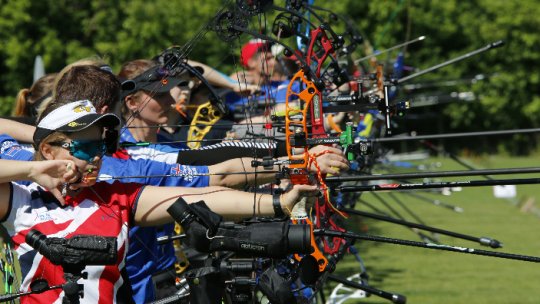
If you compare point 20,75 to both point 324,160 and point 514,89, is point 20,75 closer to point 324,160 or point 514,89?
point 514,89

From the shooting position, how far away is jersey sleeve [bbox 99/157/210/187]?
161 inches

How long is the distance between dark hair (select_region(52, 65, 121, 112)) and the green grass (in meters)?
4.64

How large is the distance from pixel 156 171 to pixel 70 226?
0.97m

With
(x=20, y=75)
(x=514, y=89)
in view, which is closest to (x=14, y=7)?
(x=20, y=75)

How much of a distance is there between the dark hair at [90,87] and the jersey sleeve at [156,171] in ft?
1.28

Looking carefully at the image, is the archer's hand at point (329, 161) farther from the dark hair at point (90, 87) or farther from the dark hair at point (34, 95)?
the dark hair at point (34, 95)

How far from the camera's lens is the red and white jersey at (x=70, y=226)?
323 cm

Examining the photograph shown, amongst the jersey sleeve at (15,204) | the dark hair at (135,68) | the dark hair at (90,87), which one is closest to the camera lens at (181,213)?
the jersey sleeve at (15,204)

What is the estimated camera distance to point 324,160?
3770mm

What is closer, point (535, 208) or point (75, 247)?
point (75, 247)

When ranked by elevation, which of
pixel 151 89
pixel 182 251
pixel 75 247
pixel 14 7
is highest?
pixel 14 7

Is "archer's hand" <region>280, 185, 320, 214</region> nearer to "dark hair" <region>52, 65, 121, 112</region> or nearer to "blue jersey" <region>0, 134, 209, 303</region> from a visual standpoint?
"blue jersey" <region>0, 134, 209, 303</region>

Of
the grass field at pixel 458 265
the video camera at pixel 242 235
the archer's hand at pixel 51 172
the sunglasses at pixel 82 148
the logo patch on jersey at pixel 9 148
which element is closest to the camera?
the video camera at pixel 242 235

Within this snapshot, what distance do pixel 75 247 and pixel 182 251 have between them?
342 cm
